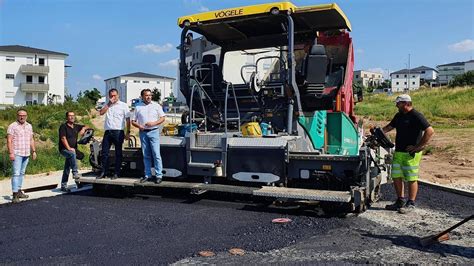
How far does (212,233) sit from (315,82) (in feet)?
8.14

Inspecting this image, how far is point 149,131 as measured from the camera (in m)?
6.68

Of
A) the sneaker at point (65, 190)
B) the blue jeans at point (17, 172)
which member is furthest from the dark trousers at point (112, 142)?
the blue jeans at point (17, 172)

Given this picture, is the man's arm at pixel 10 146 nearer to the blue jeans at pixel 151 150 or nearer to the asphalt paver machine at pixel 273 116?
the asphalt paver machine at pixel 273 116

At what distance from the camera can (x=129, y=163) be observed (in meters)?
7.34

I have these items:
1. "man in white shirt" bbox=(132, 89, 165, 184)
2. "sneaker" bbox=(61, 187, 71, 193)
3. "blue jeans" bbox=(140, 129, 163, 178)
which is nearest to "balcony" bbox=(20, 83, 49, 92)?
"sneaker" bbox=(61, 187, 71, 193)

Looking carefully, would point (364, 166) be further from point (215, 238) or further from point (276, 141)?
point (215, 238)

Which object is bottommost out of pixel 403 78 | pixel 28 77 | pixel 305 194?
pixel 305 194

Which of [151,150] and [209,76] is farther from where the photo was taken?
[209,76]

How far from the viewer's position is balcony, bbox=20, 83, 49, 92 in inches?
2459

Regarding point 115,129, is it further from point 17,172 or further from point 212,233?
point 212,233

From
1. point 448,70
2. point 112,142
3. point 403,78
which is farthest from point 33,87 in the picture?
point 448,70

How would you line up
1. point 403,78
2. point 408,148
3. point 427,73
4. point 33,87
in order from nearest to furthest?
point 408,148, point 33,87, point 403,78, point 427,73

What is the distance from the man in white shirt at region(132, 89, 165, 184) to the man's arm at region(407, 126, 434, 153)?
10.9 ft

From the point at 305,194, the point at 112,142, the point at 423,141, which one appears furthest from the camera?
the point at 112,142
